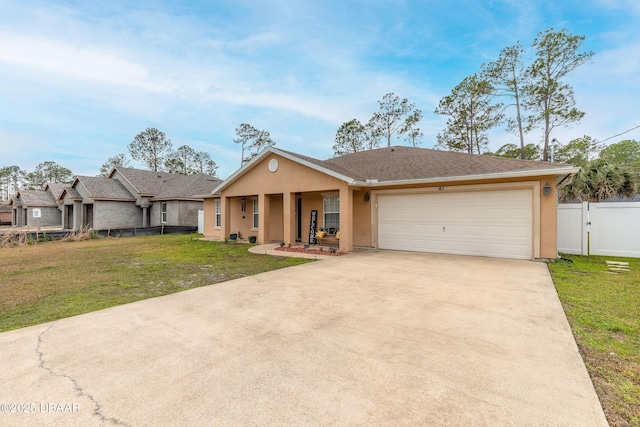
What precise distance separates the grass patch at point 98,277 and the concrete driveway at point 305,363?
0.76 m

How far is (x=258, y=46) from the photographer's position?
1420 centimetres

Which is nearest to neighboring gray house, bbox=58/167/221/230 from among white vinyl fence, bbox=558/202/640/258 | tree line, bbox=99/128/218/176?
tree line, bbox=99/128/218/176

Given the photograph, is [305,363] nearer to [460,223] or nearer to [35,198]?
[460,223]

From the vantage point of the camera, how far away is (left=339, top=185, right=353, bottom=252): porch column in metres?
10.9

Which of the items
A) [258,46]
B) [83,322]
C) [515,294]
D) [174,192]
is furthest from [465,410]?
[174,192]

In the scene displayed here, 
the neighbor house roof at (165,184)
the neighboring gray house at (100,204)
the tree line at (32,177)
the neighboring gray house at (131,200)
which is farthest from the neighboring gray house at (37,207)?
the tree line at (32,177)

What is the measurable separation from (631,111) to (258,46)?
23.0 metres

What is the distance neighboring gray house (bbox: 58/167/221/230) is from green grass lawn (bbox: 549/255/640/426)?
818 inches

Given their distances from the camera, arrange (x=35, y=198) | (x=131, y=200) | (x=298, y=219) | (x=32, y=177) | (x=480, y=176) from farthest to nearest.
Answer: (x=32, y=177) < (x=35, y=198) < (x=131, y=200) < (x=298, y=219) < (x=480, y=176)

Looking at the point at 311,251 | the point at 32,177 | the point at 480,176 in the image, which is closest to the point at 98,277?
the point at 311,251

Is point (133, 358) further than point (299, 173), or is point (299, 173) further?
point (299, 173)

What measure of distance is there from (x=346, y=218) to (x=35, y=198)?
37825mm

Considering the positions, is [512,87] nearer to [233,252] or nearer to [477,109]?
[477,109]

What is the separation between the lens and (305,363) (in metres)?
2.93
